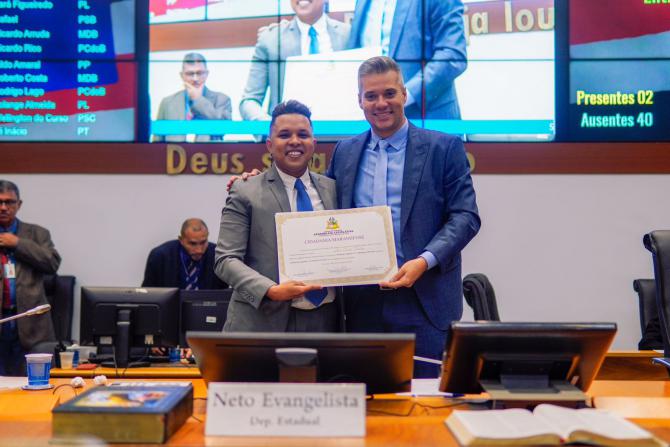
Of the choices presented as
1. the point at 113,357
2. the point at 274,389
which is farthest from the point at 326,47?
the point at 274,389

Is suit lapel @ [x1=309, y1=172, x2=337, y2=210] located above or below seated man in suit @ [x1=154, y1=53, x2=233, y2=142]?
below

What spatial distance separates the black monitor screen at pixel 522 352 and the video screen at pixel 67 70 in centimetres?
447

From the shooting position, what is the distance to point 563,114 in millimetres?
5766

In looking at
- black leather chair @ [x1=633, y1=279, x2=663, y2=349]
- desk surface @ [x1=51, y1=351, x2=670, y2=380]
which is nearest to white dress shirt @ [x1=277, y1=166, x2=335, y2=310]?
desk surface @ [x1=51, y1=351, x2=670, y2=380]

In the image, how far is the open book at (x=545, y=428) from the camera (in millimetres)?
1483

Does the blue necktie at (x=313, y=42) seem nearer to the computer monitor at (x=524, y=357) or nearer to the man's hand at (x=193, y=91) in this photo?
the man's hand at (x=193, y=91)

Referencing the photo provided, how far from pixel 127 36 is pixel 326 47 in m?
1.51

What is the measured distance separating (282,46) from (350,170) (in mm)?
3112

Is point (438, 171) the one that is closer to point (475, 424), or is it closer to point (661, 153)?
point (475, 424)

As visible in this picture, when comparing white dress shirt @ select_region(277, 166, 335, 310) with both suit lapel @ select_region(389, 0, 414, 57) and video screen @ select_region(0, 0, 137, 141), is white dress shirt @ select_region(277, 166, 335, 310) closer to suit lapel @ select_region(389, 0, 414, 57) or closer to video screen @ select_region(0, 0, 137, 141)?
suit lapel @ select_region(389, 0, 414, 57)

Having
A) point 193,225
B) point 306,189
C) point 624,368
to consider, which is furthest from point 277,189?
point 193,225

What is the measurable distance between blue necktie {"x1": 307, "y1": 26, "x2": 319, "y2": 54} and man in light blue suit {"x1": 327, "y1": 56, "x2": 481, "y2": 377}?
2.92 meters

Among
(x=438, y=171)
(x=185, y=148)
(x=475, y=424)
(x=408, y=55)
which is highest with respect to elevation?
(x=408, y=55)

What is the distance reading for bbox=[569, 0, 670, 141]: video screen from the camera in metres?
5.78
